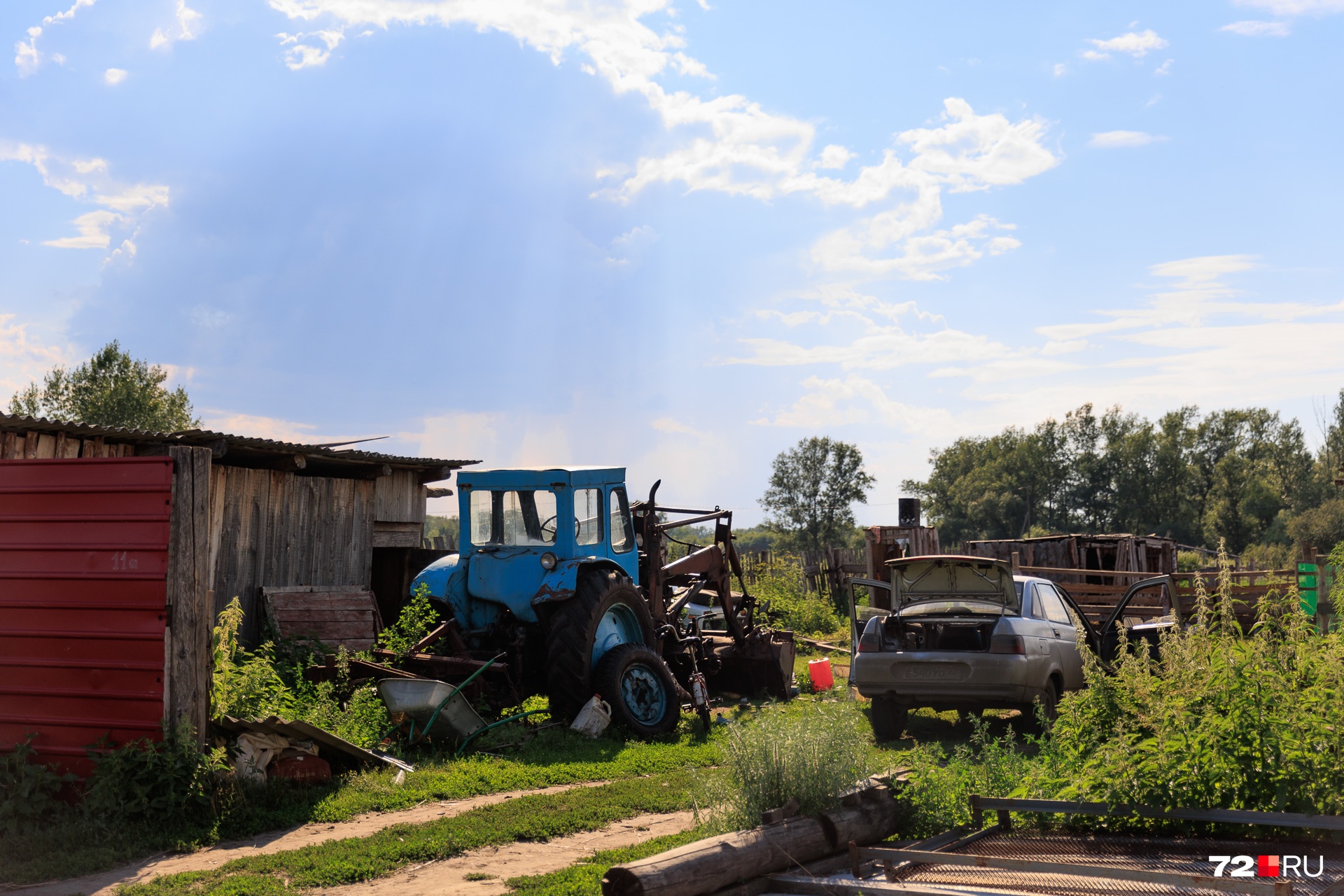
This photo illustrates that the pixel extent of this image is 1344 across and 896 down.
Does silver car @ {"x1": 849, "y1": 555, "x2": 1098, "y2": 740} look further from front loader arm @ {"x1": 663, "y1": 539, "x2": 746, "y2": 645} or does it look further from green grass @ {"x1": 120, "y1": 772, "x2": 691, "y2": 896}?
front loader arm @ {"x1": 663, "y1": 539, "x2": 746, "y2": 645}

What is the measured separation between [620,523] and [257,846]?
5882 millimetres

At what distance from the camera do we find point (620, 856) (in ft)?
19.8

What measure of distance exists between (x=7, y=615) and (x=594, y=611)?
194 inches

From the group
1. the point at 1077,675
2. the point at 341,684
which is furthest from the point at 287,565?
the point at 1077,675

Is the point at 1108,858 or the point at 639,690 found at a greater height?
the point at 639,690

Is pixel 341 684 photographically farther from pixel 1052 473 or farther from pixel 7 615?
pixel 1052 473

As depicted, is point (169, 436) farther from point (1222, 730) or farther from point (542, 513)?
point (1222, 730)

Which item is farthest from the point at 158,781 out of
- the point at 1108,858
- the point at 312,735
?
the point at 1108,858

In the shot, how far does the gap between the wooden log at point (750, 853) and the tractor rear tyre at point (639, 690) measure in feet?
14.5

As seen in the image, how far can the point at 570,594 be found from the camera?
1036cm

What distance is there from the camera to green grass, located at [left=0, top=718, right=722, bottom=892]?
6000 millimetres

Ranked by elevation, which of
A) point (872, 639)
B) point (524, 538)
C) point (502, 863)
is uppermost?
point (524, 538)

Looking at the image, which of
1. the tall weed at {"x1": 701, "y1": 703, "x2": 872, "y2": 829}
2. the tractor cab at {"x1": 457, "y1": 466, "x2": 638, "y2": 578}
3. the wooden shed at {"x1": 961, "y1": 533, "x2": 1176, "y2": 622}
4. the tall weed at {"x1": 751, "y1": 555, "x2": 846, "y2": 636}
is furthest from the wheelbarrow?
the wooden shed at {"x1": 961, "y1": 533, "x2": 1176, "y2": 622}

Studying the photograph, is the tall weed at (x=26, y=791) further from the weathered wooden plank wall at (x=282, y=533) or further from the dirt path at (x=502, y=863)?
the weathered wooden plank wall at (x=282, y=533)
